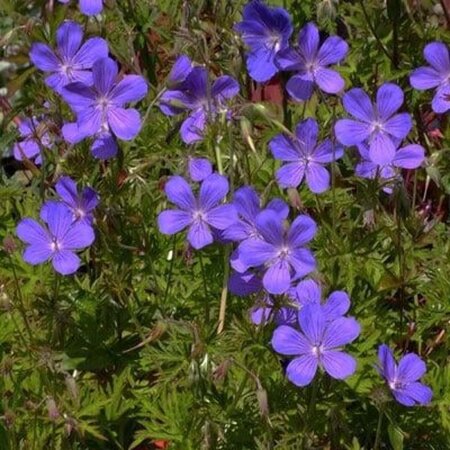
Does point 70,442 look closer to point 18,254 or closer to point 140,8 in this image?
point 18,254

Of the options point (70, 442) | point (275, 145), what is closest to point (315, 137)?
point (275, 145)

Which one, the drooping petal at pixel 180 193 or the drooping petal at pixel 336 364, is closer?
the drooping petal at pixel 336 364

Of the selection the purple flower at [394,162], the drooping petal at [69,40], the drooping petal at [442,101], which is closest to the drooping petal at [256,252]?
the purple flower at [394,162]

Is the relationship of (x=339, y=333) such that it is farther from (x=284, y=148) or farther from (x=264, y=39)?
(x=264, y=39)

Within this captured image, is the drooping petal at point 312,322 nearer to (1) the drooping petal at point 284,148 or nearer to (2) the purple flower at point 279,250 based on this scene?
(2) the purple flower at point 279,250

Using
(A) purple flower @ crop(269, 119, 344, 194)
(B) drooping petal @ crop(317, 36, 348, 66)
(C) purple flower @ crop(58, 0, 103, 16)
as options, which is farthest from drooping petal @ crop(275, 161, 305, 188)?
(C) purple flower @ crop(58, 0, 103, 16)

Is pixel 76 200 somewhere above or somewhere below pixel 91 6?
below

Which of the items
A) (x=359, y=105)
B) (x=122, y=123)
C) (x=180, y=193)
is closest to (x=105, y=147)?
(x=122, y=123)
